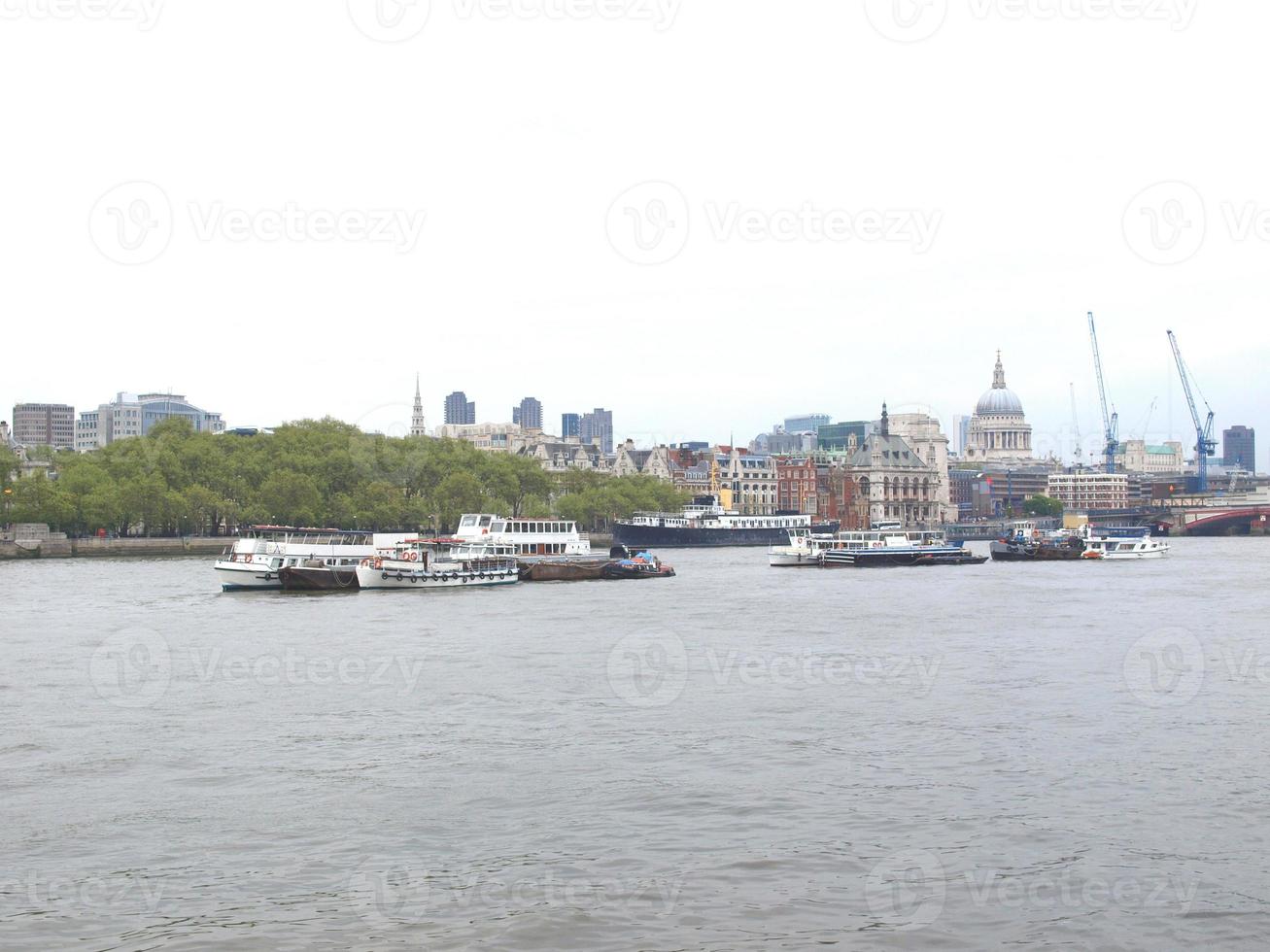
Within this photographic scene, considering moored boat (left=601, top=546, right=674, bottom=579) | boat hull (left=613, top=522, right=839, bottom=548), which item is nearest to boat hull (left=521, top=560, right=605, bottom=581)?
moored boat (left=601, top=546, right=674, bottom=579)

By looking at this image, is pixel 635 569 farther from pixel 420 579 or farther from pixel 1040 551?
pixel 1040 551

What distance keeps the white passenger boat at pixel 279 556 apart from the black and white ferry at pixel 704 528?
63.9m

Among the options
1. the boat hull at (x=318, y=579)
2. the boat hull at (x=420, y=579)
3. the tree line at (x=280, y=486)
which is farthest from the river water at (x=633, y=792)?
the tree line at (x=280, y=486)

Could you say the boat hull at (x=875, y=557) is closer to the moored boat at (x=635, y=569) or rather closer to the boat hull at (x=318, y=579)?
the moored boat at (x=635, y=569)

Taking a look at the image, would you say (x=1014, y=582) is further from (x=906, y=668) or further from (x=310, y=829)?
(x=310, y=829)

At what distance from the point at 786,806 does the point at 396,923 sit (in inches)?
281

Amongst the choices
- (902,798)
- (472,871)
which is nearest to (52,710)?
(472,871)

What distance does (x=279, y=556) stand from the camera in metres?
69.6

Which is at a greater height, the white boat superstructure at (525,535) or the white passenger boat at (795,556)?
the white boat superstructure at (525,535)

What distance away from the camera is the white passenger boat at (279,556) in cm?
6788

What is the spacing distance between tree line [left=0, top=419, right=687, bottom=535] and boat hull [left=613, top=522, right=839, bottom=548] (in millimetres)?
8766

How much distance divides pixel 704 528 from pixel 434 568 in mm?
73835

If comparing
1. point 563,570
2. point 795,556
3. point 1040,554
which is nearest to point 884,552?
point 795,556

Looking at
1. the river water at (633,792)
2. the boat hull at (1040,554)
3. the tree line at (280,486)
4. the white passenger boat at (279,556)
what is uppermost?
the tree line at (280,486)
